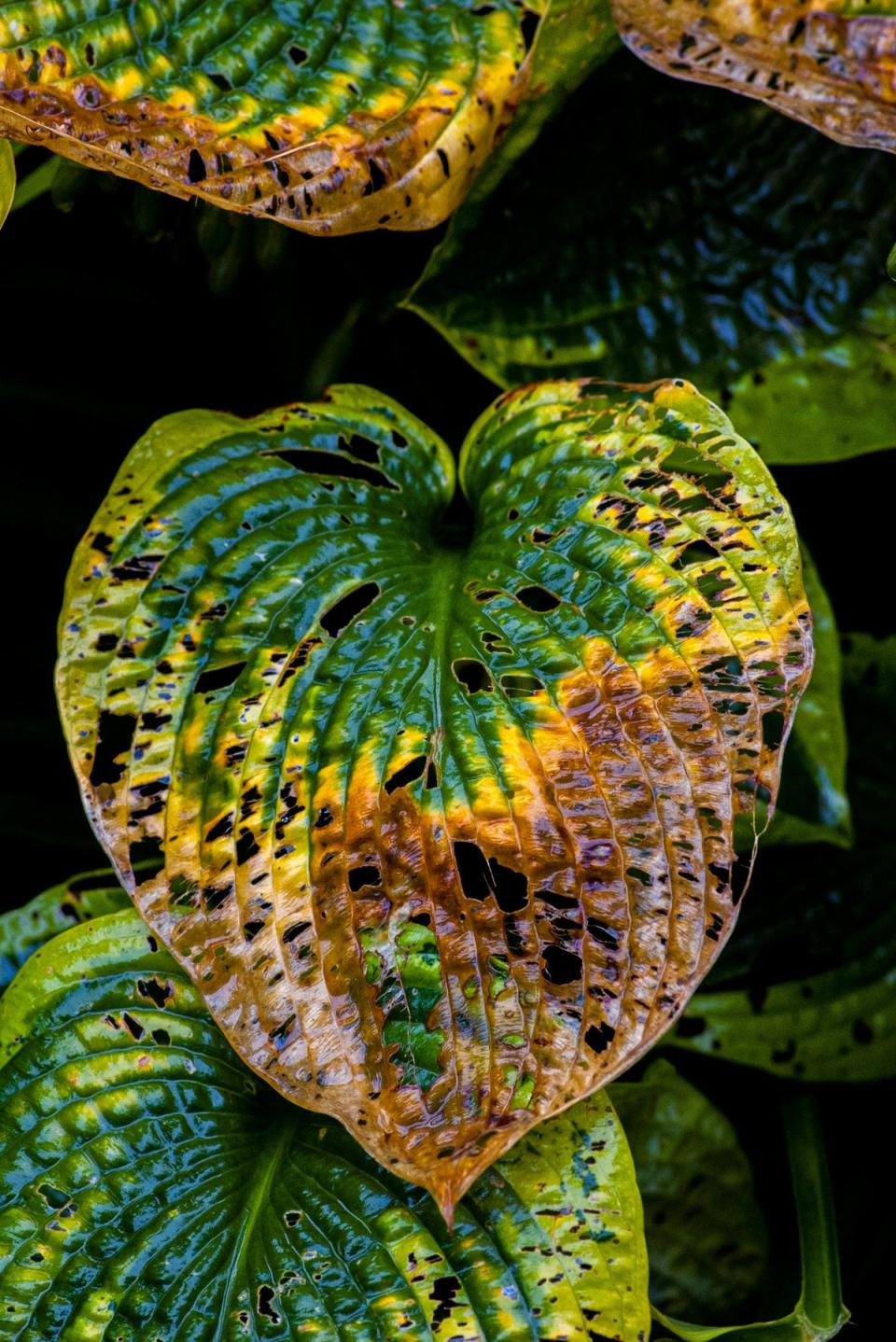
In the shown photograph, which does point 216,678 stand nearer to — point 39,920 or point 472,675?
point 472,675

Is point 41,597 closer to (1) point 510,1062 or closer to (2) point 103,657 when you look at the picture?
(2) point 103,657

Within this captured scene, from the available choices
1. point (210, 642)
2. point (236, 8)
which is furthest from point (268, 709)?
point (236, 8)

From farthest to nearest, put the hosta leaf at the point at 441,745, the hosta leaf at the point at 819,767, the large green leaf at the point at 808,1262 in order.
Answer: the hosta leaf at the point at 819,767 < the large green leaf at the point at 808,1262 < the hosta leaf at the point at 441,745

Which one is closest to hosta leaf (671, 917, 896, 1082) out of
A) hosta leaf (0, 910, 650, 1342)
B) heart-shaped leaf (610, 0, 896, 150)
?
hosta leaf (0, 910, 650, 1342)

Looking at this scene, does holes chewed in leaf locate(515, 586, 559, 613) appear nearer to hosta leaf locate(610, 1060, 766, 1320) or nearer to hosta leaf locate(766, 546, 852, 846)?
hosta leaf locate(766, 546, 852, 846)

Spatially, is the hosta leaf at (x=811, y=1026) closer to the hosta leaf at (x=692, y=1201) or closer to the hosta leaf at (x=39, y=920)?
the hosta leaf at (x=692, y=1201)

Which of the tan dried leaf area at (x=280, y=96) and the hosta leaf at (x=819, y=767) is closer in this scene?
the tan dried leaf area at (x=280, y=96)

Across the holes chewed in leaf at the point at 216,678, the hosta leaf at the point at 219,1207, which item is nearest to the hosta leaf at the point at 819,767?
the hosta leaf at the point at 219,1207
